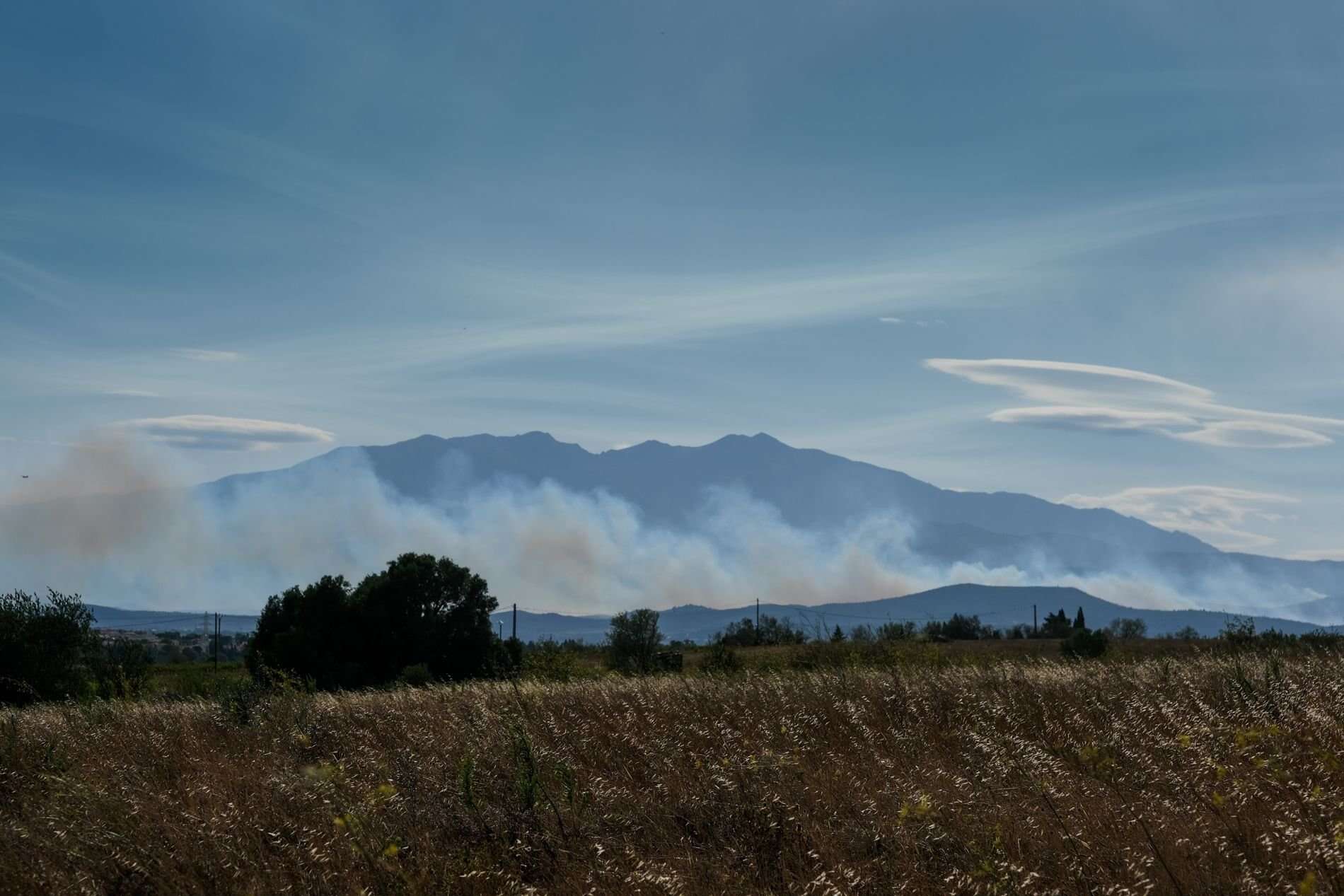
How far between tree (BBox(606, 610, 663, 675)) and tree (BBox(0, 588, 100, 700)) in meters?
24.9

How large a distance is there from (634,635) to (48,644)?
96.1ft

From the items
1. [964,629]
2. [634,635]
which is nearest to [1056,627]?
[964,629]

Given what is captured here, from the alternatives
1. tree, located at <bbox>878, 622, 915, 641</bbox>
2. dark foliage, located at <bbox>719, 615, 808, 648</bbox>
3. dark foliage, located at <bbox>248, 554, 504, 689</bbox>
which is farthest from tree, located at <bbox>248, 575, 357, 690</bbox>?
dark foliage, located at <bbox>719, 615, 808, 648</bbox>

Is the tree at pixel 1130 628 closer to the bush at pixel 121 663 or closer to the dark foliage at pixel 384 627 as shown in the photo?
the dark foliage at pixel 384 627

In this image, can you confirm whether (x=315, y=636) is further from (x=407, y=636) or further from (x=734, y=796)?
(x=734, y=796)

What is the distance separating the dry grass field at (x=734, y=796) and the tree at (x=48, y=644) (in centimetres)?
2168

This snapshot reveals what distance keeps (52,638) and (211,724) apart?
23664 mm

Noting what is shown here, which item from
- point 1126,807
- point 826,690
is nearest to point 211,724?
point 826,690

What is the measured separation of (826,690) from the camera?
14.9 meters

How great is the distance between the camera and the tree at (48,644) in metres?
33.2

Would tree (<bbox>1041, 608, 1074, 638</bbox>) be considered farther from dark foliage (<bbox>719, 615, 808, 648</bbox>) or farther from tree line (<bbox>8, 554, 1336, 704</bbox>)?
tree line (<bbox>8, 554, 1336, 704</bbox>)

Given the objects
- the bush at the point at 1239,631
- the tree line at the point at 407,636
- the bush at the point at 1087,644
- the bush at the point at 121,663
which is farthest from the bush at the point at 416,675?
the bush at the point at 1239,631

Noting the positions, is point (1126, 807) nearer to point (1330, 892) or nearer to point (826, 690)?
point (1330, 892)

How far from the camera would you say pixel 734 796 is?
30.0 ft
